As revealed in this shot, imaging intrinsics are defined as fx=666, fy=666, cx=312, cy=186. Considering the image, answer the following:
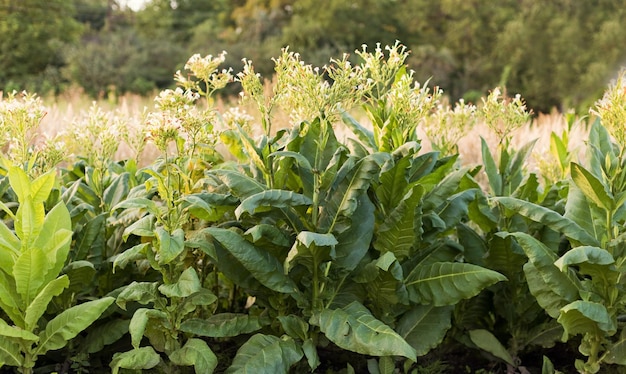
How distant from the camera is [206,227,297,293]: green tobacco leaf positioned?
285cm

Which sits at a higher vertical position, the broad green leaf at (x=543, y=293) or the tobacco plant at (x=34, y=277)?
the tobacco plant at (x=34, y=277)

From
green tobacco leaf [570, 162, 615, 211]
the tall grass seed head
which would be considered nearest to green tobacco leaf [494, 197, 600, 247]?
green tobacco leaf [570, 162, 615, 211]

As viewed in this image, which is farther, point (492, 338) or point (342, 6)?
point (342, 6)

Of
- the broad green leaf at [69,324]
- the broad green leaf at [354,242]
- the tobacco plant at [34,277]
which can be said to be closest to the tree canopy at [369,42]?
the tobacco plant at [34,277]

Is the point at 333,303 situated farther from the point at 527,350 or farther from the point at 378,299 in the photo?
the point at 527,350

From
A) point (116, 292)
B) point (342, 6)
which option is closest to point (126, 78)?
point (342, 6)

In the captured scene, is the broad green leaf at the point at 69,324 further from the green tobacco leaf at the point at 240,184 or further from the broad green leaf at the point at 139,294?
the green tobacco leaf at the point at 240,184

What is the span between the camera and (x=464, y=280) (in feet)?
9.92

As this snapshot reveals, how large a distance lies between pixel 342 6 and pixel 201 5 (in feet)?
35.9

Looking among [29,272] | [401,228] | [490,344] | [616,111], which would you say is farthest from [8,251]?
[616,111]

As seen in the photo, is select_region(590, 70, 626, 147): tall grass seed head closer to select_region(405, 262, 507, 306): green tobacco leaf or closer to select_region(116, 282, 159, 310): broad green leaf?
select_region(405, 262, 507, 306): green tobacco leaf

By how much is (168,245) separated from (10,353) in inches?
35.6

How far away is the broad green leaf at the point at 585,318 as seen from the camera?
2.84m

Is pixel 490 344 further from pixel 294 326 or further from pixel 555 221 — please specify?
pixel 294 326
